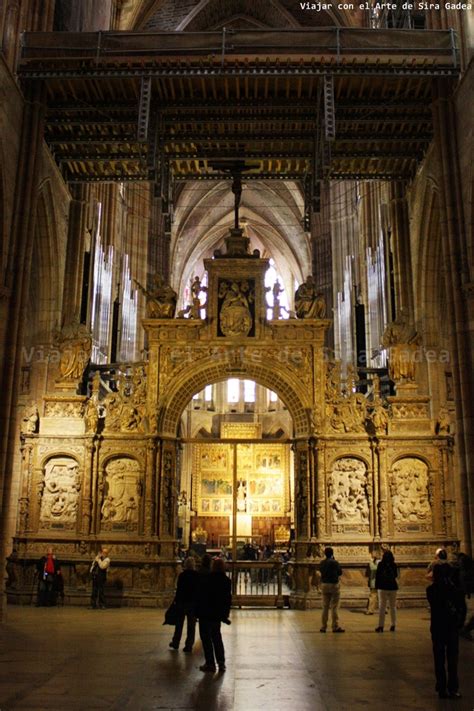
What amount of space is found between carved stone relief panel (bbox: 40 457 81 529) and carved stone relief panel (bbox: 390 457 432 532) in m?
7.73

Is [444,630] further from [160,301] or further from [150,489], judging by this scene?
[160,301]

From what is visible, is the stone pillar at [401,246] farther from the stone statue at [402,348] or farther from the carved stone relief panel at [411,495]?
the carved stone relief panel at [411,495]

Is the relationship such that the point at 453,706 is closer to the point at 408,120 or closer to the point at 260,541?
the point at 408,120

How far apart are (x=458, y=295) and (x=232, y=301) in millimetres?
5933

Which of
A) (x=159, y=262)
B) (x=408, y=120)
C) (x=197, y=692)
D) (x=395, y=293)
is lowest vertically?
(x=197, y=692)

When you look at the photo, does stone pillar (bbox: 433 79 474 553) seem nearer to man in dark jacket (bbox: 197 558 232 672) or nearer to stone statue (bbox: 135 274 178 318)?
man in dark jacket (bbox: 197 558 232 672)

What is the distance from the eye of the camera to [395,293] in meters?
20.5

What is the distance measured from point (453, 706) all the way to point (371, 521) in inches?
397

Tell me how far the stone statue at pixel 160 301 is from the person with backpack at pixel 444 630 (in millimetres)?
11787

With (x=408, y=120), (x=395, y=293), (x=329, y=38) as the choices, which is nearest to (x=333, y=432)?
(x=395, y=293)

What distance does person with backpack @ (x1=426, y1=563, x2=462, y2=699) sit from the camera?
718 centimetres

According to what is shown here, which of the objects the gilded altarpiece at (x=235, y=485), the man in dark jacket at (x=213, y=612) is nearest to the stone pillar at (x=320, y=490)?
the gilded altarpiece at (x=235, y=485)

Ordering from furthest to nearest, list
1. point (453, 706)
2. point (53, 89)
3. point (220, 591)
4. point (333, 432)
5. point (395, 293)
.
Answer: point (395, 293)
point (333, 432)
point (53, 89)
point (220, 591)
point (453, 706)

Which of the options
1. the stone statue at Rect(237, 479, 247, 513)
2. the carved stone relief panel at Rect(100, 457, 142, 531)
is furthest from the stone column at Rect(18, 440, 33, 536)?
the stone statue at Rect(237, 479, 247, 513)
